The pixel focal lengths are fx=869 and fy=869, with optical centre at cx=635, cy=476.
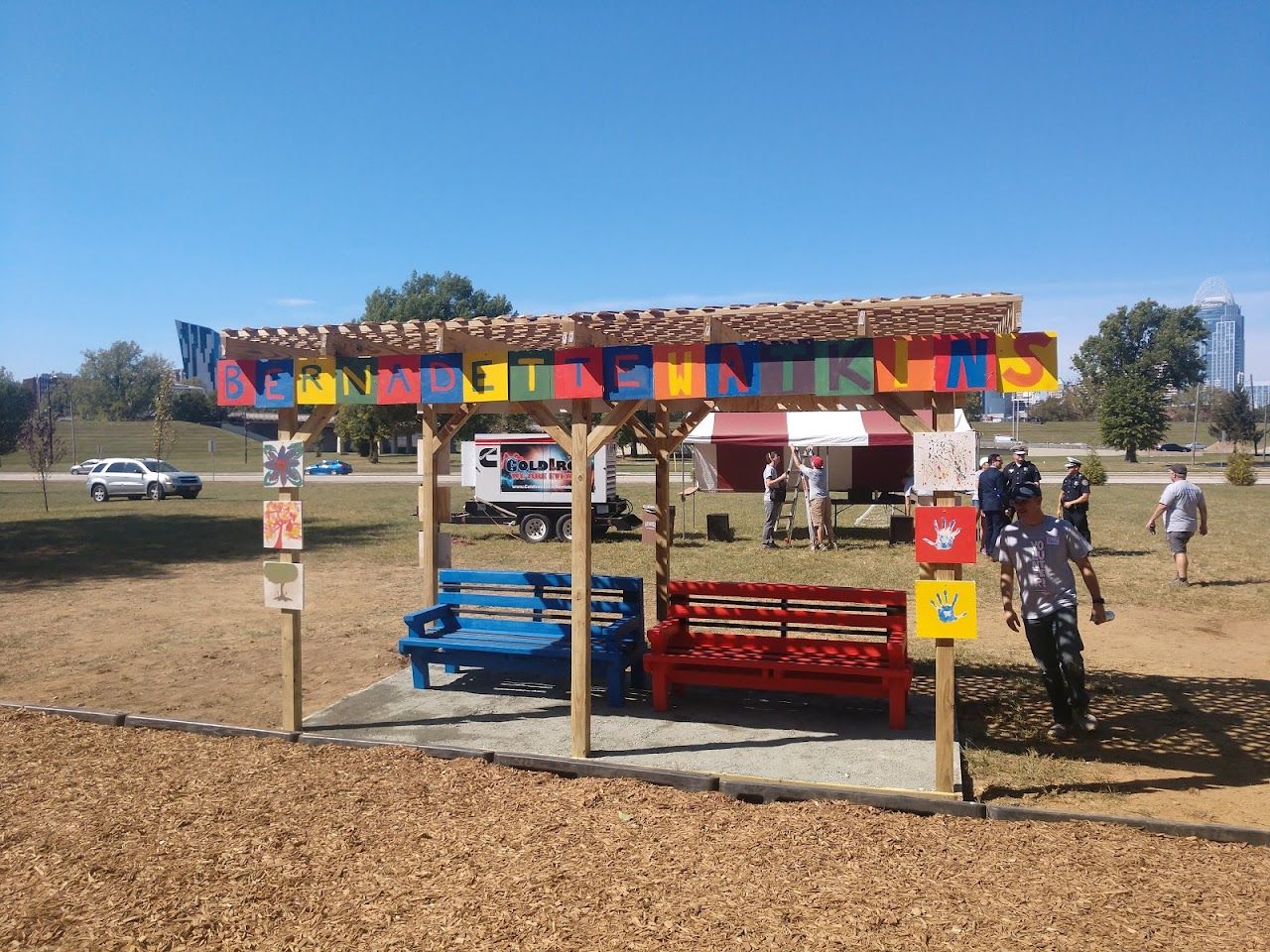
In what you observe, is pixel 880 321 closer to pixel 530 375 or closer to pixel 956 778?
pixel 530 375

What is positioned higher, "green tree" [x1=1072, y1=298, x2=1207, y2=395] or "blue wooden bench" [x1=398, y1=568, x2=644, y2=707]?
"green tree" [x1=1072, y1=298, x2=1207, y2=395]

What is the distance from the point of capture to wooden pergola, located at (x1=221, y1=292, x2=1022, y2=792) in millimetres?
4852

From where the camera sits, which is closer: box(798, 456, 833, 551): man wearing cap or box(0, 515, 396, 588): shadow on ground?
box(0, 515, 396, 588): shadow on ground

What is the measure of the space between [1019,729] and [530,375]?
426cm

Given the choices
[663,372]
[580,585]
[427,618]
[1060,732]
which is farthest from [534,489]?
[1060,732]

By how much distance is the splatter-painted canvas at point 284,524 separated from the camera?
597 centimetres

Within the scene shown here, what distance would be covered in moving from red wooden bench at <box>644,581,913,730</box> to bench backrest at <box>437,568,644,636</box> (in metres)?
0.37

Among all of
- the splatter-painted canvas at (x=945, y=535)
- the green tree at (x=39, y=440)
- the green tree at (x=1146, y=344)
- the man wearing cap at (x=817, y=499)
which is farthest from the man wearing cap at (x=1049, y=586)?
the green tree at (x=1146, y=344)

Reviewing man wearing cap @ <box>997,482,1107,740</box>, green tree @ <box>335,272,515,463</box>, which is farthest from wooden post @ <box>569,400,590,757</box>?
green tree @ <box>335,272,515,463</box>

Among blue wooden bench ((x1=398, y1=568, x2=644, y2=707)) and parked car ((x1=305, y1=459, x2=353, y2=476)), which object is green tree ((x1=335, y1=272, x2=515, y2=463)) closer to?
parked car ((x1=305, y1=459, x2=353, y2=476))

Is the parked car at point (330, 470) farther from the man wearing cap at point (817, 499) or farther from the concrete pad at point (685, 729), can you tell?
the concrete pad at point (685, 729)

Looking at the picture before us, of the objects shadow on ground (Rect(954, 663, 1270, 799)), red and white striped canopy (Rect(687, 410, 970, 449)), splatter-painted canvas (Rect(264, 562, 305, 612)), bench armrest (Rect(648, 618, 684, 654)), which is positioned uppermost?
red and white striped canopy (Rect(687, 410, 970, 449))

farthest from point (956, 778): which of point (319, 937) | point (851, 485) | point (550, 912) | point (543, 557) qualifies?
point (851, 485)

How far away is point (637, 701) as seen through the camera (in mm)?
6863
